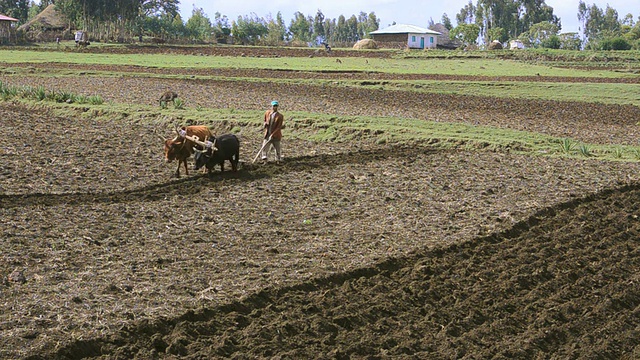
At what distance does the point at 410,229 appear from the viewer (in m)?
12.9

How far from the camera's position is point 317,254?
37.6 ft

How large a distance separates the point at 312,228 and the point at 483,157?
7434mm

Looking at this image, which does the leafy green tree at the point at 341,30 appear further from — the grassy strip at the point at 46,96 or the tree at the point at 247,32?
the grassy strip at the point at 46,96

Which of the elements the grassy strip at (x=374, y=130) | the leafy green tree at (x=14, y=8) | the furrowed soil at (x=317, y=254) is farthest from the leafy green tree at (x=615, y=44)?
the furrowed soil at (x=317, y=254)

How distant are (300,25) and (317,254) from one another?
137033mm

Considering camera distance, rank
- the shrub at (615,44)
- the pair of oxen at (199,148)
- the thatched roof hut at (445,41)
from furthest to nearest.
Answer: the thatched roof hut at (445,41)
the shrub at (615,44)
the pair of oxen at (199,148)

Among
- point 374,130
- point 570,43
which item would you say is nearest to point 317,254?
point 374,130

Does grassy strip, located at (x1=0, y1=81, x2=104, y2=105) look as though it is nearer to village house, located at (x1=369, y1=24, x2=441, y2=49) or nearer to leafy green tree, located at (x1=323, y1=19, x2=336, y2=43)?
village house, located at (x1=369, y1=24, x2=441, y2=49)

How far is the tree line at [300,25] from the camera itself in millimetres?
79750

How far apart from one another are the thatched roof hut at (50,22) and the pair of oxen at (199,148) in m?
74.2

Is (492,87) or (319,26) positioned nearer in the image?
(492,87)

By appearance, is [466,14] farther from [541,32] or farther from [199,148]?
[199,148]

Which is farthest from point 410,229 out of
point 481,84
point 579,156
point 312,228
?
point 481,84

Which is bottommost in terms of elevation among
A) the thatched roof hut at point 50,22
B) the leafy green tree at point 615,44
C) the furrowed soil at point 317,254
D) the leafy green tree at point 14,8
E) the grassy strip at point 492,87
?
the furrowed soil at point 317,254
